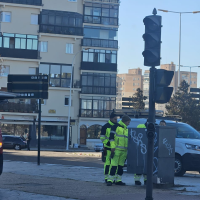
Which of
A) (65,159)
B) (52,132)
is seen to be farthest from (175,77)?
(65,159)

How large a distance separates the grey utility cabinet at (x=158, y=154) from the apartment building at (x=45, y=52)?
4044cm

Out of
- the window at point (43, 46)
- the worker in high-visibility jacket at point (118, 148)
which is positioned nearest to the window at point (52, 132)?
the window at point (43, 46)

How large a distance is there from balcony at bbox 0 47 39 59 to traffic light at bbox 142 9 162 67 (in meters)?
43.8

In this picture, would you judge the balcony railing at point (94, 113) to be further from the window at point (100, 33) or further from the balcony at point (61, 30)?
the balcony at point (61, 30)

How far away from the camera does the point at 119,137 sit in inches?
455

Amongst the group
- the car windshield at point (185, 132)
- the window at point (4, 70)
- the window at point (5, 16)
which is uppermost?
the window at point (5, 16)

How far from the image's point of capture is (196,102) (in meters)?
62.7

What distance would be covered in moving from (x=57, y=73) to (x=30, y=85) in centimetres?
3432

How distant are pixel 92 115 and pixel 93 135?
102 inches

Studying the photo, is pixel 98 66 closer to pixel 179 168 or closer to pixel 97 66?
pixel 97 66

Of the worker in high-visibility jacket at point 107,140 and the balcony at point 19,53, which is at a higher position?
the balcony at point 19,53

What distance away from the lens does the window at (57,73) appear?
52581 millimetres

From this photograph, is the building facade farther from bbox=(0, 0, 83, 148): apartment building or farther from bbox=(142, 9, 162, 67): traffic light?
bbox=(142, 9, 162, 67): traffic light

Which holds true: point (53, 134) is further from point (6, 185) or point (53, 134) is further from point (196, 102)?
point (6, 185)
